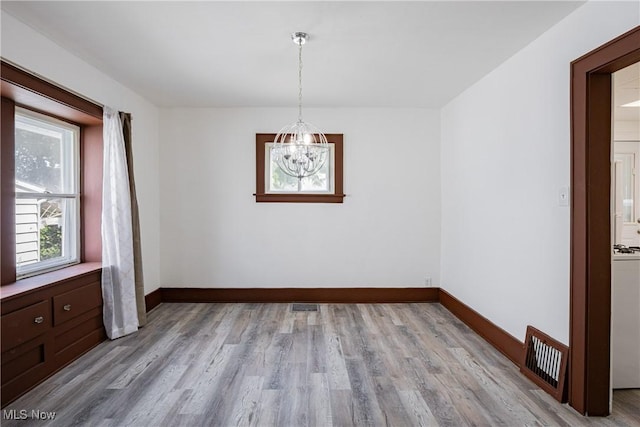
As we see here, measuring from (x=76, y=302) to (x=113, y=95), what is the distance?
205 cm

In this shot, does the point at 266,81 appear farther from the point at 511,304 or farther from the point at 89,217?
the point at 511,304

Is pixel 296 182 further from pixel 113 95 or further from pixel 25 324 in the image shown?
pixel 25 324

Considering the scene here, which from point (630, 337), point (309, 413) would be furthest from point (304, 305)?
point (630, 337)

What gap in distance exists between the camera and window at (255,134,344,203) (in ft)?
15.8

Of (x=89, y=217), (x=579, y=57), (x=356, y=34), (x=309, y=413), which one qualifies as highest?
(x=356, y=34)

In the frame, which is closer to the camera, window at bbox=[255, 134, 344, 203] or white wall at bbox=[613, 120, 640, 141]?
window at bbox=[255, 134, 344, 203]

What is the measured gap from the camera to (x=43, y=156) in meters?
3.22

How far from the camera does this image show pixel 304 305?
4703 millimetres

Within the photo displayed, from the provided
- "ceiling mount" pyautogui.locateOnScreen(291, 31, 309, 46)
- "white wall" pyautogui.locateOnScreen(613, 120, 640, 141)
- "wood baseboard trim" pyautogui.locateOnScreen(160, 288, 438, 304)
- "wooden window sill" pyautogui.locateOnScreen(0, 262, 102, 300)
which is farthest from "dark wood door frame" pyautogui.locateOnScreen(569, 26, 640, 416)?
"wooden window sill" pyautogui.locateOnScreen(0, 262, 102, 300)

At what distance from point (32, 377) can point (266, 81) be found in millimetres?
3144

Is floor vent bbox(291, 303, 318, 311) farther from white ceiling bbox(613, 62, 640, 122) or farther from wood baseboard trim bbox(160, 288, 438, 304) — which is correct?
white ceiling bbox(613, 62, 640, 122)

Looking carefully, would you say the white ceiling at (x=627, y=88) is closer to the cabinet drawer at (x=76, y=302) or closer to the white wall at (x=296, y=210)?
the white wall at (x=296, y=210)

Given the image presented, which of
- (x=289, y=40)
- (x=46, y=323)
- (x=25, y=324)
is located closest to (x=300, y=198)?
(x=289, y=40)

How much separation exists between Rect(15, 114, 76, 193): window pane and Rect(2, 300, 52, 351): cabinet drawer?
3.28 ft
